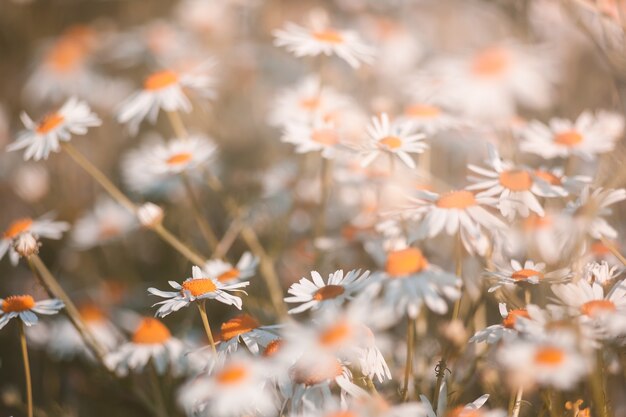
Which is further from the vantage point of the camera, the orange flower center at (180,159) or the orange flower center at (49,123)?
the orange flower center at (180,159)

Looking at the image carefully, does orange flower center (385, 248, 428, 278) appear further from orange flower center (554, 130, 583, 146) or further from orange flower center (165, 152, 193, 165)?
orange flower center (165, 152, 193, 165)

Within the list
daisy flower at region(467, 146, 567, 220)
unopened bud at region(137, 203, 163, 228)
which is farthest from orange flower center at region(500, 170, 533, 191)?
unopened bud at region(137, 203, 163, 228)

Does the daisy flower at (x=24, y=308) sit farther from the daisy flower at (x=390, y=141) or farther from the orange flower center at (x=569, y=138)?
the orange flower center at (x=569, y=138)

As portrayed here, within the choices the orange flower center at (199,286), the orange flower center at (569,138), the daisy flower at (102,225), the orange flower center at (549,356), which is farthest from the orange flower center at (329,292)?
the daisy flower at (102,225)

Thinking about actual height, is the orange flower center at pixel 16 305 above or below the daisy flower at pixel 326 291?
below

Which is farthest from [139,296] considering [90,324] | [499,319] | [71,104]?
→ [499,319]
